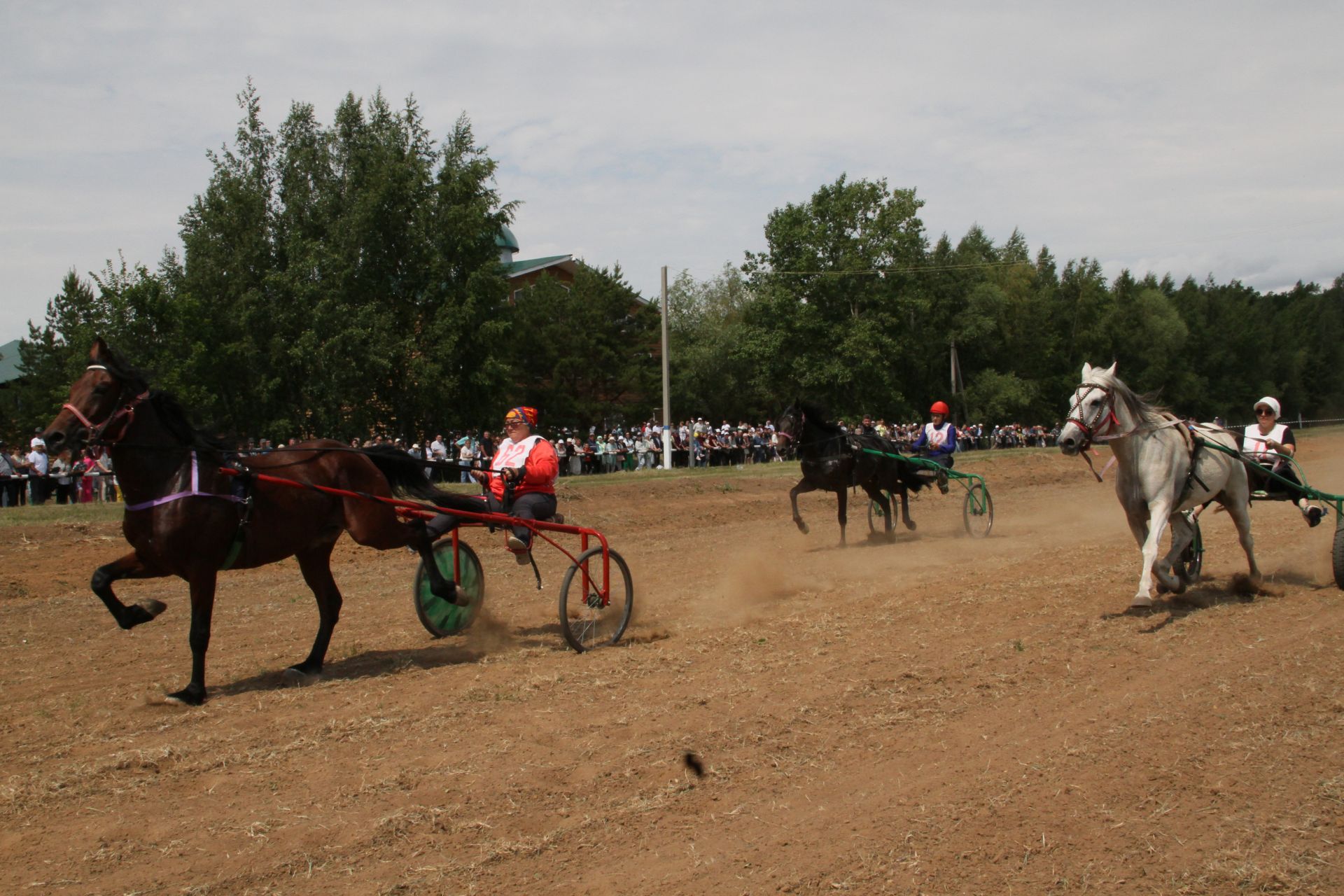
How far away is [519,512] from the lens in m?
8.69

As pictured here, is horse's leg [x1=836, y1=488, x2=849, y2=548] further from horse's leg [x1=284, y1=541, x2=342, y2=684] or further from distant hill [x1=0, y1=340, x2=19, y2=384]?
distant hill [x1=0, y1=340, x2=19, y2=384]

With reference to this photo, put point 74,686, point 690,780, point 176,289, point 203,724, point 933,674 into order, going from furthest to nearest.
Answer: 1. point 176,289
2. point 74,686
3. point 933,674
4. point 203,724
5. point 690,780

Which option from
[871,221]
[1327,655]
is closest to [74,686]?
[1327,655]

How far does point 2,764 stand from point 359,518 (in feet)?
9.16

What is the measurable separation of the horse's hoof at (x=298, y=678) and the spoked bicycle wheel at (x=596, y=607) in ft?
6.03

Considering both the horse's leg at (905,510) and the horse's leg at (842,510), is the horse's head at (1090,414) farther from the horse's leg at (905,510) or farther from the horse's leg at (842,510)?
the horse's leg at (905,510)

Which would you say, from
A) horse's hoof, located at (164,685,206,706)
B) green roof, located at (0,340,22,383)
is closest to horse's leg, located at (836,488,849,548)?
horse's hoof, located at (164,685,206,706)

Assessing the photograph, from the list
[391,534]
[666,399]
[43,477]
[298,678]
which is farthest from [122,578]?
[666,399]

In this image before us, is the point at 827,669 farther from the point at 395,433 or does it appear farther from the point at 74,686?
the point at 395,433

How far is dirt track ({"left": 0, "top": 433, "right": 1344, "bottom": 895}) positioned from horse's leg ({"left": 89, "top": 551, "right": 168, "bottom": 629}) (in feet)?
1.85

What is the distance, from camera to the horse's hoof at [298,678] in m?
7.52

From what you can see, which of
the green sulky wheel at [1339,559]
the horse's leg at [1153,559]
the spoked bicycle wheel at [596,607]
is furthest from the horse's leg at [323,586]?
the green sulky wheel at [1339,559]

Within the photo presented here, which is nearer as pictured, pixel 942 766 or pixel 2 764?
pixel 942 766

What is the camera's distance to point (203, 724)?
645 centimetres
